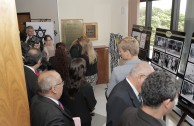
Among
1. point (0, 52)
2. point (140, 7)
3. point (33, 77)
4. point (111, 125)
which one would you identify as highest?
point (140, 7)

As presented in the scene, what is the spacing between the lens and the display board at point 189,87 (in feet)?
9.52

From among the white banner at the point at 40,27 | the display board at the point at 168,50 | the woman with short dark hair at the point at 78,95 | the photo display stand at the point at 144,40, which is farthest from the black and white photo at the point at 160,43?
the white banner at the point at 40,27

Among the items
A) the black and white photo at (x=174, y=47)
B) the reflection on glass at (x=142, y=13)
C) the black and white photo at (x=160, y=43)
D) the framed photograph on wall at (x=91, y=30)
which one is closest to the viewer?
the black and white photo at (x=174, y=47)

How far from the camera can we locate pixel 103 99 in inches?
193

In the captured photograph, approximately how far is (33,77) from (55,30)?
3646 millimetres

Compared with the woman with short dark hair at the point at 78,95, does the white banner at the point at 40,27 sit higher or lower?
higher

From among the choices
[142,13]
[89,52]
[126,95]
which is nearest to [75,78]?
[126,95]

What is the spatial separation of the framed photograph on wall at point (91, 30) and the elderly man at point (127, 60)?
3.68m

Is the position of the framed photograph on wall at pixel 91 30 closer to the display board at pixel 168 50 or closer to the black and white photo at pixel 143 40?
the black and white photo at pixel 143 40

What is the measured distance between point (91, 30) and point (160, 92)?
508 cm

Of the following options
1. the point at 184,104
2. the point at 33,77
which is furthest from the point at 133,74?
the point at 184,104

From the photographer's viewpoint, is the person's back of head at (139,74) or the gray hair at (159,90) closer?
the gray hair at (159,90)

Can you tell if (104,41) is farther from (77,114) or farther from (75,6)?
(77,114)

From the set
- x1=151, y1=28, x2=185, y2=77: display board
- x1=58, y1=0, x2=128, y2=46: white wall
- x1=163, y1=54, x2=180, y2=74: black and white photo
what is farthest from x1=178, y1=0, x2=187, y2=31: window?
x1=58, y1=0, x2=128, y2=46: white wall
